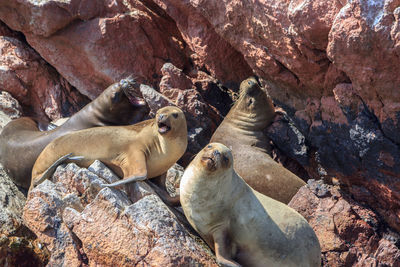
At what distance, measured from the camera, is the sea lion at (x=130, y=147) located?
19.0 ft

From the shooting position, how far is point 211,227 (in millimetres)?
4777

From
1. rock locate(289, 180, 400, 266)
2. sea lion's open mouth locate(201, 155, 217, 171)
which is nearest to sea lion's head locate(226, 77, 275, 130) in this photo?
rock locate(289, 180, 400, 266)

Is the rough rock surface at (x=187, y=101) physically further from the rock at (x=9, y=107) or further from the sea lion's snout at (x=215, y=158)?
the sea lion's snout at (x=215, y=158)

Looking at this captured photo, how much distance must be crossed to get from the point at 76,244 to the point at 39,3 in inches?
198

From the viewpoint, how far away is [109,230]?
4.40 metres

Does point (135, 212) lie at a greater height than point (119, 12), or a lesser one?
lesser

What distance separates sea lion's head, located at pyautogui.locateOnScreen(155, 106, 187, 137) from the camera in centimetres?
574

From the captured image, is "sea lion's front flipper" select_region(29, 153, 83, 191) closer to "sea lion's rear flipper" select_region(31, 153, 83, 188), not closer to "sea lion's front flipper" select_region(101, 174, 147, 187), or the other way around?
"sea lion's rear flipper" select_region(31, 153, 83, 188)

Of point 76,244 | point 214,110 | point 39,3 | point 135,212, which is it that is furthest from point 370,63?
point 39,3

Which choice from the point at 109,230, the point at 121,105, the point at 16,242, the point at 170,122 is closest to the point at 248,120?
the point at 121,105

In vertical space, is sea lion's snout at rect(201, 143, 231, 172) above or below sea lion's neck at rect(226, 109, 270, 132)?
above

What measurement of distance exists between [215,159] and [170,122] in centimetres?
130

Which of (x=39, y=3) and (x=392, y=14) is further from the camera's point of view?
(x=39, y=3)

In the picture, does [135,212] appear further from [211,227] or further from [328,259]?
[328,259]
